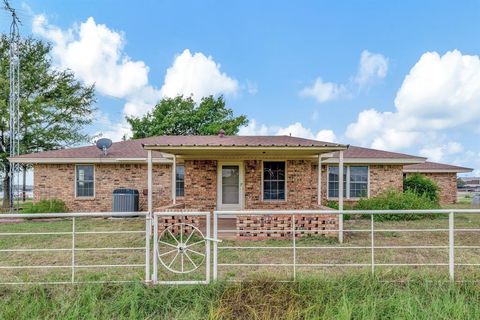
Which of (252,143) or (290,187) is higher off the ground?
(252,143)

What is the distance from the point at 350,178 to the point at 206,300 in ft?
39.4

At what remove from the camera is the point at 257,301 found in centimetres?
405

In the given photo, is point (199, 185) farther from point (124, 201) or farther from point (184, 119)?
point (184, 119)

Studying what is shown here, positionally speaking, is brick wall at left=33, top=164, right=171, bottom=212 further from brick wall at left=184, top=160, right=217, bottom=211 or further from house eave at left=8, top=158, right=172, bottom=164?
brick wall at left=184, top=160, right=217, bottom=211

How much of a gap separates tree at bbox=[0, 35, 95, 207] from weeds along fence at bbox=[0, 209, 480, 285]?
30.2 ft

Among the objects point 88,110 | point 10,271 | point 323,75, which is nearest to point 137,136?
point 88,110

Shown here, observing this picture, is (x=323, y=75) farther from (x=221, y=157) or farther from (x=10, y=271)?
(x=10, y=271)

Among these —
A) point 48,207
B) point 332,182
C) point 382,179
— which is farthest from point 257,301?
point 382,179

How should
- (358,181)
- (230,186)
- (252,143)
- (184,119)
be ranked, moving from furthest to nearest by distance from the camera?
(184,119)
(358,181)
(230,186)
(252,143)

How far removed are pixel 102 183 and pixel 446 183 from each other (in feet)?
61.6

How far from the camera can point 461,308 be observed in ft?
12.4

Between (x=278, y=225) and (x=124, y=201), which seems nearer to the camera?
(x=278, y=225)

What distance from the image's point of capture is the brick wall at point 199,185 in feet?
38.8

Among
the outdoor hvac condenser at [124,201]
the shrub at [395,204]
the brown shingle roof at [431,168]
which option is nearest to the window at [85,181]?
the outdoor hvac condenser at [124,201]
